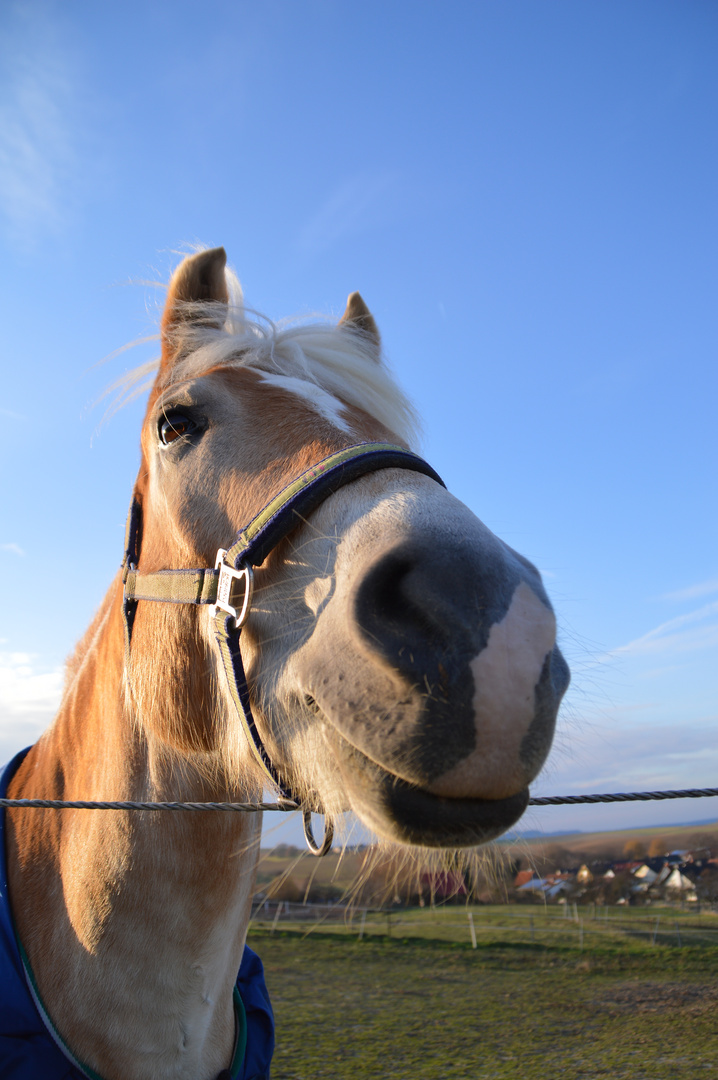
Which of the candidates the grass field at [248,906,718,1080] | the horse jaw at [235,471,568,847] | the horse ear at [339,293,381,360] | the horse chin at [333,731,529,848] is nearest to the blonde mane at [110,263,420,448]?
the horse ear at [339,293,381,360]

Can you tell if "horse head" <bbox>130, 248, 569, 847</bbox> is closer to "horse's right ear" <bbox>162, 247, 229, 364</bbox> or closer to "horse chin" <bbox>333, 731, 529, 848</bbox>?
"horse chin" <bbox>333, 731, 529, 848</bbox>

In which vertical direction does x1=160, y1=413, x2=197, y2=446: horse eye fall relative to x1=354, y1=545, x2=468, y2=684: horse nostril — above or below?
above

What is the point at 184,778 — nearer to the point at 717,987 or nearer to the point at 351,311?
the point at 351,311

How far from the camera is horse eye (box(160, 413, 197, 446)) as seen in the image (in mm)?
1779

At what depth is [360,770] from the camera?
110 cm

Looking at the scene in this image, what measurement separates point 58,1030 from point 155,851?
0.56 metres

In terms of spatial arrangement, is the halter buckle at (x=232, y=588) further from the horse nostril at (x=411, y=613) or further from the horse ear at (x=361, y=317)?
the horse ear at (x=361, y=317)

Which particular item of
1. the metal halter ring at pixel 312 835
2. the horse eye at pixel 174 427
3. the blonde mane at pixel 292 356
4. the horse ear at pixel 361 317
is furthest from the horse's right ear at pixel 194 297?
the metal halter ring at pixel 312 835

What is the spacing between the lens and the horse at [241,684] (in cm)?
103

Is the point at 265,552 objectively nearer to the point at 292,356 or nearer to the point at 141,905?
the point at 292,356

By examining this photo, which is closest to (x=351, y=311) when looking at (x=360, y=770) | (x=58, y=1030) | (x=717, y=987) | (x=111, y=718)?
(x=111, y=718)

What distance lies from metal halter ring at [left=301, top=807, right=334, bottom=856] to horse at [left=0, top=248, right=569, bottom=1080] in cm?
13

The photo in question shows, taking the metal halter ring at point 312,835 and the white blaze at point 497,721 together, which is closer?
the white blaze at point 497,721

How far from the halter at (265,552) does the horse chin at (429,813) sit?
303 mm
